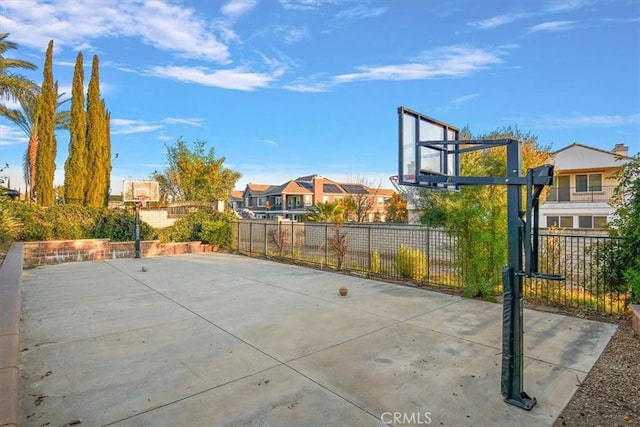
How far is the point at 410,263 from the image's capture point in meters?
7.95

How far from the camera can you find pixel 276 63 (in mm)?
12555

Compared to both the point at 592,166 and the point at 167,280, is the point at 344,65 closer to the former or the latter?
the point at 167,280

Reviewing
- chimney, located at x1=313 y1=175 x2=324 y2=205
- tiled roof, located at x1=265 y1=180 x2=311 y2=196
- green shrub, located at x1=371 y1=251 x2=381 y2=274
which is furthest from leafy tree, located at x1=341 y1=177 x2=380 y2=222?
green shrub, located at x1=371 y1=251 x2=381 y2=274

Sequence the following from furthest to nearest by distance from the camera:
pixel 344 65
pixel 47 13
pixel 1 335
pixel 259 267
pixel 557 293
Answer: pixel 344 65, pixel 259 267, pixel 47 13, pixel 557 293, pixel 1 335

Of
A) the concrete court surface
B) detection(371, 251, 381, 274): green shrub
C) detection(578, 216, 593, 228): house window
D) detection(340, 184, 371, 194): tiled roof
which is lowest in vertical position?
the concrete court surface

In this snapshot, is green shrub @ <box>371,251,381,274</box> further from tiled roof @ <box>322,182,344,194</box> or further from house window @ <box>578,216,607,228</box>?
tiled roof @ <box>322,182,344,194</box>

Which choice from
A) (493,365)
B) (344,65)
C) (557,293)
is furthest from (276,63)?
(493,365)

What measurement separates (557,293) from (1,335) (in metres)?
7.35

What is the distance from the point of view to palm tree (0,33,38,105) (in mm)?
13531

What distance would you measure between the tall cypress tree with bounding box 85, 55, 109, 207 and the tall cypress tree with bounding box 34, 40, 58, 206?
1.50 meters

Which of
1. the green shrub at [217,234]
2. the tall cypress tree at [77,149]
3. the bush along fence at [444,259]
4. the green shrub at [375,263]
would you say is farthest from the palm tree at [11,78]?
the green shrub at [375,263]

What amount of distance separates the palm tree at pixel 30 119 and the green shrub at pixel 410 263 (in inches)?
655

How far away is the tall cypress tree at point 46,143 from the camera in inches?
641

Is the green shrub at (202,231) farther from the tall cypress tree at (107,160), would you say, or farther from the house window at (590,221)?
the house window at (590,221)
